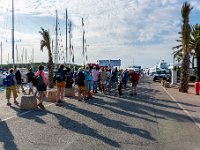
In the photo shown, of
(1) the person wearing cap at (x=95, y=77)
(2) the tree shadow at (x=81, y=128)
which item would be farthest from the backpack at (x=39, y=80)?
(1) the person wearing cap at (x=95, y=77)

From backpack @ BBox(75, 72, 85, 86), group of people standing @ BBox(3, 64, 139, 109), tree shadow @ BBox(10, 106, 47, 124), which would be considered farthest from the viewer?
backpack @ BBox(75, 72, 85, 86)

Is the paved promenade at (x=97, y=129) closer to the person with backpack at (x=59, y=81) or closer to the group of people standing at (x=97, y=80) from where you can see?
the person with backpack at (x=59, y=81)

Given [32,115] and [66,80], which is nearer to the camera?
[32,115]

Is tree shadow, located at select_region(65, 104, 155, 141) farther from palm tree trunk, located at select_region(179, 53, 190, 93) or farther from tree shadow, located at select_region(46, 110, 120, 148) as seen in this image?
palm tree trunk, located at select_region(179, 53, 190, 93)

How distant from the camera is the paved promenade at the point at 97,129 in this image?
929 cm

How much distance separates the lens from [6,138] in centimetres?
988

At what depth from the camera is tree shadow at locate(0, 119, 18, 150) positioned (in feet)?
29.4

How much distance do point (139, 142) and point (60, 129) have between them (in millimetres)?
2586

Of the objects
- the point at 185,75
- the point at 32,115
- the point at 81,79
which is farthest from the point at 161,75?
the point at 32,115

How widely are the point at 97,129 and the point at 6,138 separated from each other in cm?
269

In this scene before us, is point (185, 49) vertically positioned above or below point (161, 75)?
above

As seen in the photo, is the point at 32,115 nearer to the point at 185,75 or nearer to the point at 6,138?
the point at 6,138

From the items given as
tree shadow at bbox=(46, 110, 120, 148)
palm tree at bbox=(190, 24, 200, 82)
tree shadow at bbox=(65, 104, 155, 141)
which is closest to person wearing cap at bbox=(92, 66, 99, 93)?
tree shadow at bbox=(65, 104, 155, 141)

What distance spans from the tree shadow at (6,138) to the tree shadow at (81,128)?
170cm
